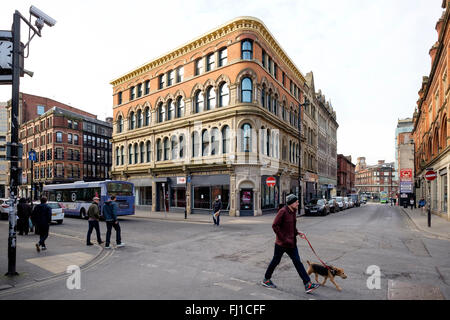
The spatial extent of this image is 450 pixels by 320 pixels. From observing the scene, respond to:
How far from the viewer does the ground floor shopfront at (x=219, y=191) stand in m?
22.9

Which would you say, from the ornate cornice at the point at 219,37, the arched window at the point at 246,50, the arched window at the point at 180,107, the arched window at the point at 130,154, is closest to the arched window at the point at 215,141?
the arched window at the point at 180,107

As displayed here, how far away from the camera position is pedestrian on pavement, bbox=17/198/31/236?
41.7ft

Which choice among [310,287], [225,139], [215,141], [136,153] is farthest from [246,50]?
[310,287]

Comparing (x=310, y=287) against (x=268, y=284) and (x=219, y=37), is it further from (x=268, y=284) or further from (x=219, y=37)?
(x=219, y=37)

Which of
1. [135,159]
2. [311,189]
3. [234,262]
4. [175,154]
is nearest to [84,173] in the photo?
[135,159]

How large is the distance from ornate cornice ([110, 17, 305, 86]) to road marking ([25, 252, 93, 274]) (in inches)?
835

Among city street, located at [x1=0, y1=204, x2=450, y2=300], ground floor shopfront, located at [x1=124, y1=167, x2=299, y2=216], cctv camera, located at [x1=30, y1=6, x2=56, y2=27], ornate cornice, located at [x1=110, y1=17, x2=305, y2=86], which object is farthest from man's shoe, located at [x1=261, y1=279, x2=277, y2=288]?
Answer: ornate cornice, located at [x1=110, y1=17, x2=305, y2=86]

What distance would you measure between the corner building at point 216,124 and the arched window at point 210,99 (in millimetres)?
92

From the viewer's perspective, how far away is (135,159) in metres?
33.0

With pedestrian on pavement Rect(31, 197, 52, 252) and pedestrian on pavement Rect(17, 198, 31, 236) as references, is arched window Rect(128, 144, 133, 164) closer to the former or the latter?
pedestrian on pavement Rect(17, 198, 31, 236)

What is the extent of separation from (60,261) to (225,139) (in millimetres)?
17443

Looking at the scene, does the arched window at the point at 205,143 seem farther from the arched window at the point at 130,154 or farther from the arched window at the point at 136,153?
the arched window at the point at 130,154

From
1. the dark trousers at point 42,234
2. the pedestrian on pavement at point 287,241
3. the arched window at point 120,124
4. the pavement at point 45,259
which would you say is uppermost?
the arched window at point 120,124

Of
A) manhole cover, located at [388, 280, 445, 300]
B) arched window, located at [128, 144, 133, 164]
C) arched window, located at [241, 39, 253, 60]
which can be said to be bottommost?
manhole cover, located at [388, 280, 445, 300]
